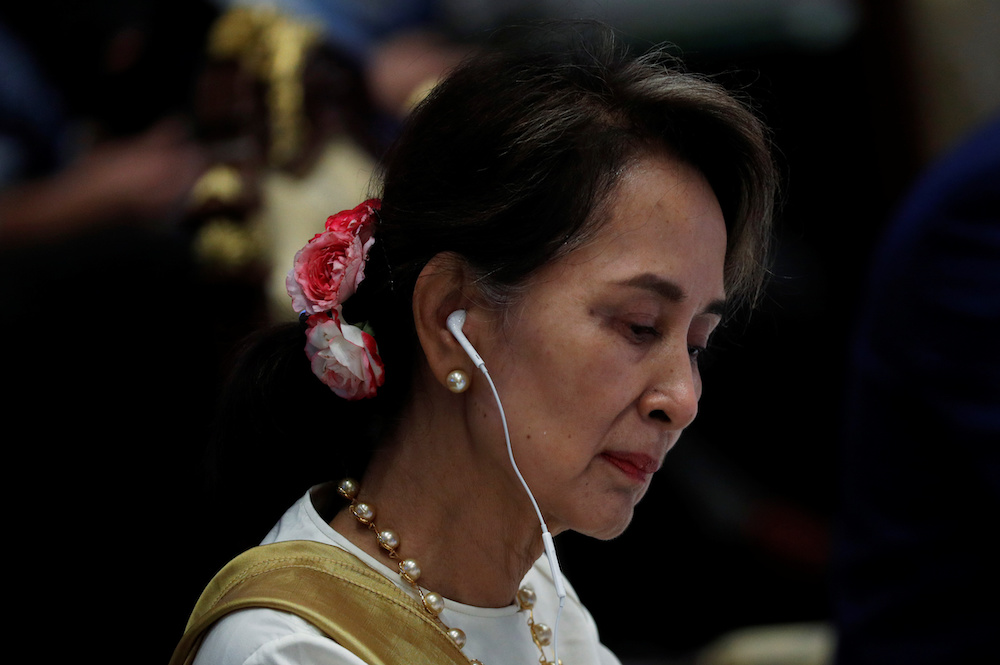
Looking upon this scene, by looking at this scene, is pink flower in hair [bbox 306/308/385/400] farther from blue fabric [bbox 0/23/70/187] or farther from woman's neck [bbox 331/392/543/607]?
blue fabric [bbox 0/23/70/187]

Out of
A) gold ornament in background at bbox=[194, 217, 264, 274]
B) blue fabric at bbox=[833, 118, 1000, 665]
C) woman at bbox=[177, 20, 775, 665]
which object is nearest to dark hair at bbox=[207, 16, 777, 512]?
woman at bbox=[177, 20, 775, 665]

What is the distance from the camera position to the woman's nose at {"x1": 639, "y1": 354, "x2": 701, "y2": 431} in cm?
155

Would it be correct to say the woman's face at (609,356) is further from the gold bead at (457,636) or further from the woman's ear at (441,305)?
the gold bead at (457,636)

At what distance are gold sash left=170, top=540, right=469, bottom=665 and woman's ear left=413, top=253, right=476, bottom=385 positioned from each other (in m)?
0.30

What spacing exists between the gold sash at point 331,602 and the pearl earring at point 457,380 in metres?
0.27

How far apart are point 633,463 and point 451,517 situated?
273mm

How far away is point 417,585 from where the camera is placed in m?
1.60

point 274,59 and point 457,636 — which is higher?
point 274,59

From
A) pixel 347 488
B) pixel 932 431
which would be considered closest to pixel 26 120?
pixel 347 488

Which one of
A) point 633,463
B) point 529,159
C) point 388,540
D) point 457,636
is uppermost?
point 529,159

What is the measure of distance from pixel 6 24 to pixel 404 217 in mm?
1444

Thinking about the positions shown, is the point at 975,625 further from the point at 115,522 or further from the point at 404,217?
the point at 115,522

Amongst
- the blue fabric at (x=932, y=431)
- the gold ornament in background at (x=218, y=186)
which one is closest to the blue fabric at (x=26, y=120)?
the gold ornament in background at (x=218, y=186)

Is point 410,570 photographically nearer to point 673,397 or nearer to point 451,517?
point 451,517
